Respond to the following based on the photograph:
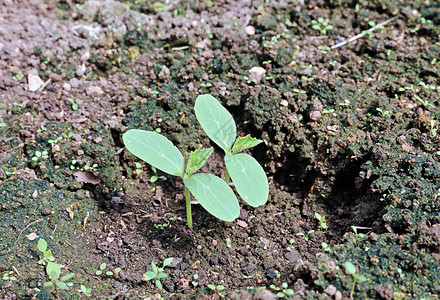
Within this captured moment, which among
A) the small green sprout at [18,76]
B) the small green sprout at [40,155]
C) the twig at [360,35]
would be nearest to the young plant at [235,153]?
the small green sprout at [40,155]

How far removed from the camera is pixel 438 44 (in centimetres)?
A: 288

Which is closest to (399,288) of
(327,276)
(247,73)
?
(327,276)

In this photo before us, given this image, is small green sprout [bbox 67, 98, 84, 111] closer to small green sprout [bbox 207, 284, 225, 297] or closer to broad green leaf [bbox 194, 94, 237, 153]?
broad green leaf [bbox 194, 94, 237, 153]

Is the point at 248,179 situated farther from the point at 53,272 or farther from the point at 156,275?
the point at 53,272

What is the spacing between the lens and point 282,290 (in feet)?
5.96

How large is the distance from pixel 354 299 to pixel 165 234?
1.00m

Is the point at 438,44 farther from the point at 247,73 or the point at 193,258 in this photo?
the point at 193,258

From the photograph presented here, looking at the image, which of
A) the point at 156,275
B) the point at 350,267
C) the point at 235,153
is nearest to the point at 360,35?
the point at 235,153

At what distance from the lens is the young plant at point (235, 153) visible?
193 cm

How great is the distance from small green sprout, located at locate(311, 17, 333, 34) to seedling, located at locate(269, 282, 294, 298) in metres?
1.91

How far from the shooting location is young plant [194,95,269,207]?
193 cm

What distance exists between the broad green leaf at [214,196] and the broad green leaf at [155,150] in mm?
99

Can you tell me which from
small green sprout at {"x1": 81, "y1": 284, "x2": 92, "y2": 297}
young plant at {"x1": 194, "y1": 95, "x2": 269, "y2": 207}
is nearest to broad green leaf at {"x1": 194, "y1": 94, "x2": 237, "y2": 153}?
young plant at {"x1": 194, "y1": 95, "x2": 269, "y2": 207}

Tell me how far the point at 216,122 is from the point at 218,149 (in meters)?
0.51
